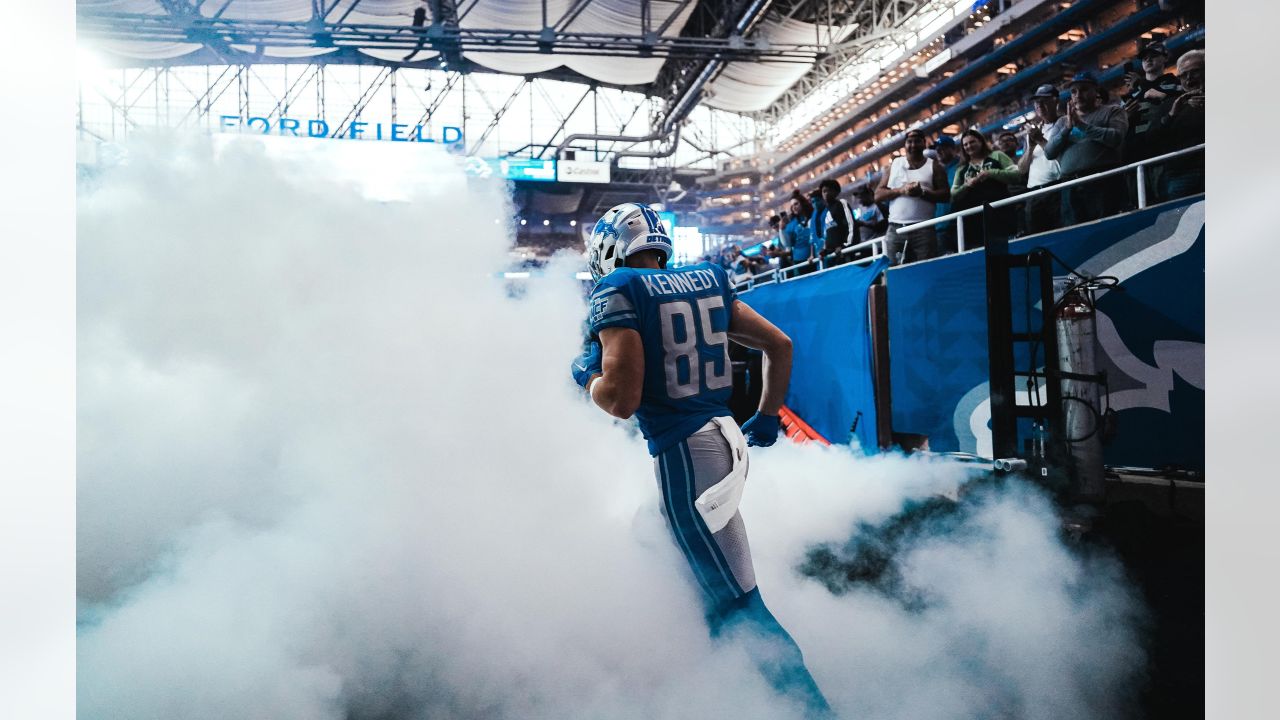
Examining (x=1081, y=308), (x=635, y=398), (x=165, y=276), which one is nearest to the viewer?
(x=635, y=398)

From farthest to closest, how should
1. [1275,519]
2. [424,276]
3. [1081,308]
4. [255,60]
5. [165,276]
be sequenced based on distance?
[255,60]
[1081,308]
[424,276]
[165,276]
[1275,519]

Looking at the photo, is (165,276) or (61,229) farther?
(165,276)

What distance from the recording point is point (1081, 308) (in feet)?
12.6

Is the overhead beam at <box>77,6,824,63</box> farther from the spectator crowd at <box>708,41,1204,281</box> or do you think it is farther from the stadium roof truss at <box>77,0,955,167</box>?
the spectator crowd at <box>708,41,1204,281</box>

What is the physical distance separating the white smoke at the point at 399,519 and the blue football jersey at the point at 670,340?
1.73 ft

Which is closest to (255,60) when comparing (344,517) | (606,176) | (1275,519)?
(606,176)

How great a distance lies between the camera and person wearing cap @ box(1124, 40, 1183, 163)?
400 cm

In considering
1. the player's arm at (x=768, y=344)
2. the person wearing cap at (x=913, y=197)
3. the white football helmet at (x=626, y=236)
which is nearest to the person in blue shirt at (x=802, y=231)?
the person wearing cap at (x=913, y=197)

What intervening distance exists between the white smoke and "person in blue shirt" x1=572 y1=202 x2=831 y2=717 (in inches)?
6.5

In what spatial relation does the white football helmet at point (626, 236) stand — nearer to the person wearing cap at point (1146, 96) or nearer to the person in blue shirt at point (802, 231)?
the person wearing cap at point (1146, 96)

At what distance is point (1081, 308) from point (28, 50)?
4530mm

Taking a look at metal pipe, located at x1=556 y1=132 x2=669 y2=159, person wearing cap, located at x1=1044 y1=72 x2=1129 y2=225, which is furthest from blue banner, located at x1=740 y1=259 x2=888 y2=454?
metal pipe, located at x1=556 y1=132 x2=669 y2=159

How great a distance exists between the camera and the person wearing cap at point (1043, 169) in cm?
457

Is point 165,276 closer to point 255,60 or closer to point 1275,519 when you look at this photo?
point 1275,519
